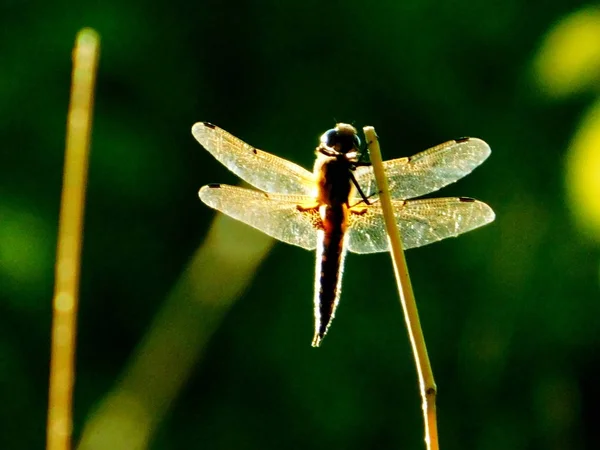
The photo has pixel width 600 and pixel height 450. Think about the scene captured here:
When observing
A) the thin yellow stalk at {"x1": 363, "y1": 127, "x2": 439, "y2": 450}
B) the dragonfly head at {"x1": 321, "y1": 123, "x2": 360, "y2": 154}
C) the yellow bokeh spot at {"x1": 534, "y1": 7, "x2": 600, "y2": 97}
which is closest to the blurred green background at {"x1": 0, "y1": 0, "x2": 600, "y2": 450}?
the yellow bokeh spot at {"x1": 534, "y1": 7, "x2": 600, "y2": 97}

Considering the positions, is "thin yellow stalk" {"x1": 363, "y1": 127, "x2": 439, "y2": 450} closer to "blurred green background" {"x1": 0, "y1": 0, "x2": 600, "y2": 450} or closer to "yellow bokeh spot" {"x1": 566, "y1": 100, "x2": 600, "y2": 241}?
"yellow bokeh spot" {"x1": 566, "y1": 100, "x2": 600, "y2": 241}

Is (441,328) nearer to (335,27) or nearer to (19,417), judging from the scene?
(335,27)

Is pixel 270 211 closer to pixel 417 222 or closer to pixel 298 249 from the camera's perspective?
pixel 417 222

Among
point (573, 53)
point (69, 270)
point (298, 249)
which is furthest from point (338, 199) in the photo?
point (298, 249)

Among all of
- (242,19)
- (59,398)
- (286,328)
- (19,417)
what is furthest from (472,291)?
(59,398)

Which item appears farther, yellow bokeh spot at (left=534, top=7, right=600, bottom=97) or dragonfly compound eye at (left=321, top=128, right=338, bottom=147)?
yellow bokeh spot at (left=534, top=7, right=600, bottom=97)

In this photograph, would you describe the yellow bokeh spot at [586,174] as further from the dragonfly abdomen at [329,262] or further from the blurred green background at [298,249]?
the dragonfly abdomen at [329,262]

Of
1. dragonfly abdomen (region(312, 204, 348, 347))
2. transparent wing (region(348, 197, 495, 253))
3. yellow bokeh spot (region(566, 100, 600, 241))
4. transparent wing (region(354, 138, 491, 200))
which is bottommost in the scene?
dragonfly abdomen (region(312, 204, 348, 347))
